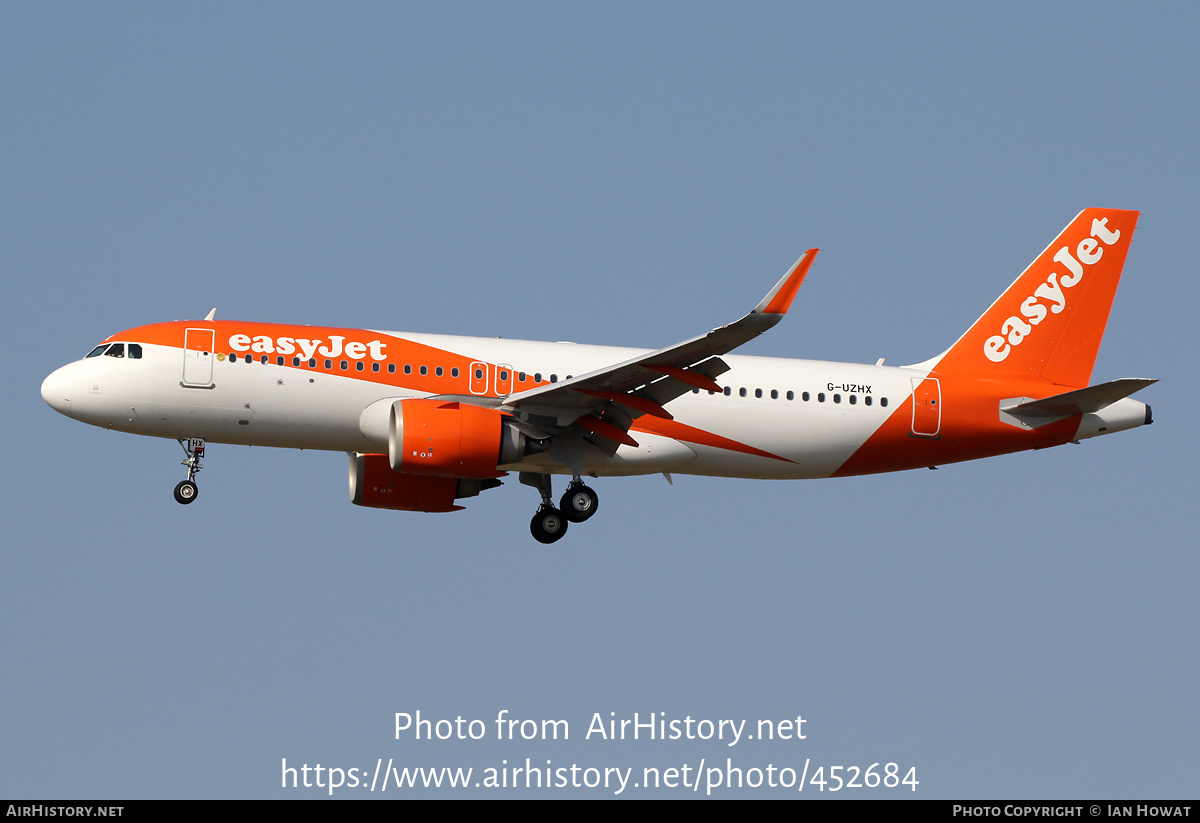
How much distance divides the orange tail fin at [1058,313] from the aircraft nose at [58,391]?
1975cm

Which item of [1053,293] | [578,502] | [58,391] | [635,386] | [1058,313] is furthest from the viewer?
[1053,293]

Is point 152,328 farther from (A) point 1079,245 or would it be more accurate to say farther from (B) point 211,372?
(A) point 1079,245

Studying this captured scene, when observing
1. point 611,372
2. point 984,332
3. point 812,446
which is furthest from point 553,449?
point 984,332

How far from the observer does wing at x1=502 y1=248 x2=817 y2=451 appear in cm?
2864

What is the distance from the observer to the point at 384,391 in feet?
109

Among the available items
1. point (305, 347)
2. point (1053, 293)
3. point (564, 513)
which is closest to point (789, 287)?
point (564, 513)

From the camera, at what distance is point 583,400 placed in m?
32.5

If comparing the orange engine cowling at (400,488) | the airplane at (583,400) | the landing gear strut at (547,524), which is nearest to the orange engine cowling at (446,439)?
the airplane at (583,400)

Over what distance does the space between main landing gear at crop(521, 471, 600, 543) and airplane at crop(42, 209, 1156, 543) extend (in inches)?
1.7

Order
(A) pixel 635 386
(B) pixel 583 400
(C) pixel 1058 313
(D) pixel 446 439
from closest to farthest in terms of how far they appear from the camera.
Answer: (D) pixel 446 439 < (A) pixel 635 386 < (B) pixel 583 400 < (C) pixel 1058 313

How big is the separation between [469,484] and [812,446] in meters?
8.18

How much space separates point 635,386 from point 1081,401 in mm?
10731

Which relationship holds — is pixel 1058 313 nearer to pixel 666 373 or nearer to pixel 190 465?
pixel 666 373

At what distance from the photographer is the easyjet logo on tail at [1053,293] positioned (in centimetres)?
3800
